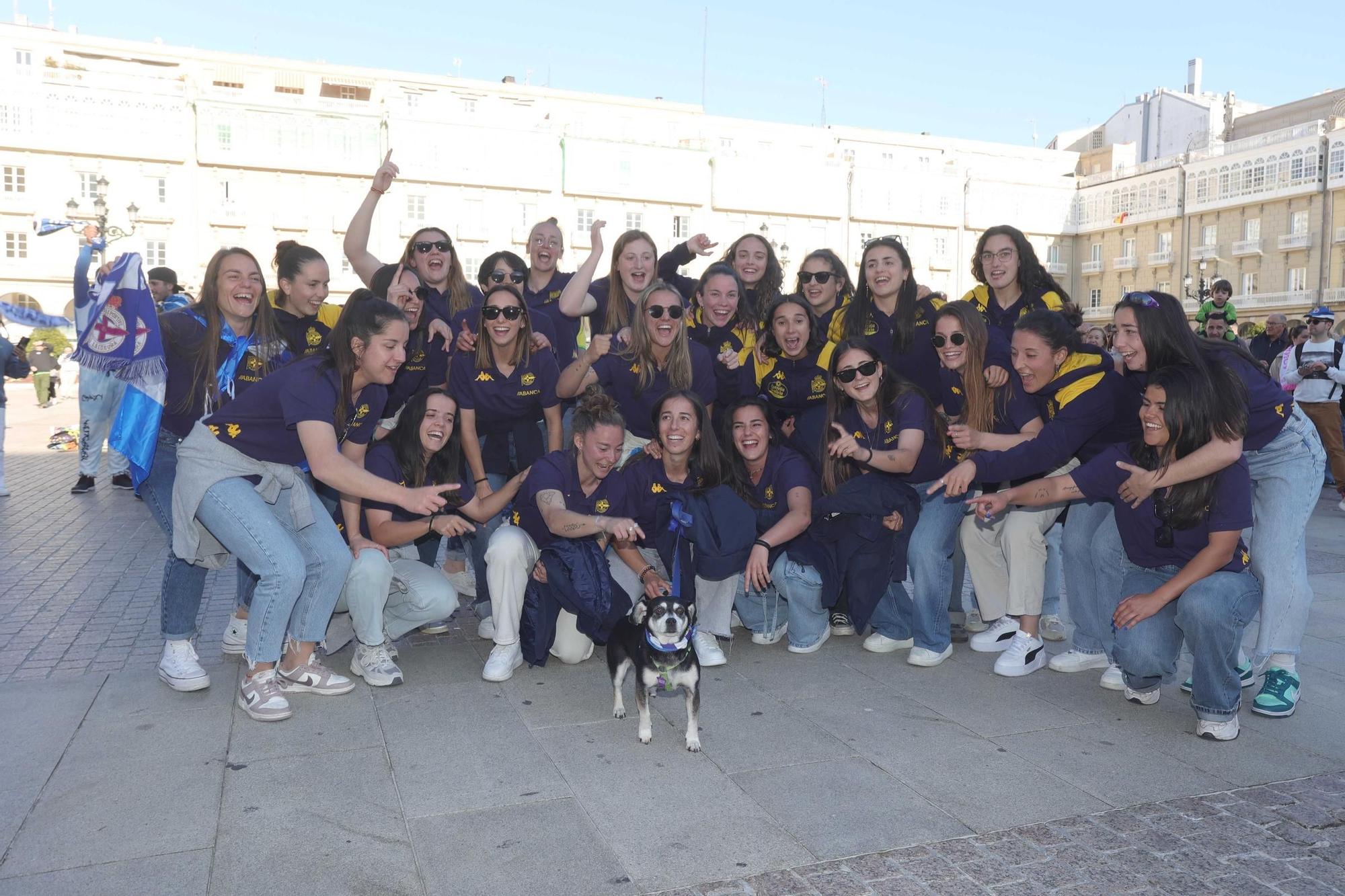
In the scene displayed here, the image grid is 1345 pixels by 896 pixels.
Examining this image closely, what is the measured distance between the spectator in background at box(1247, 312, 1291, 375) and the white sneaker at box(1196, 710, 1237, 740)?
10.4 meters

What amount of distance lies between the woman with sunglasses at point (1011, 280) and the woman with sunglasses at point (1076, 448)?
941 millimetres

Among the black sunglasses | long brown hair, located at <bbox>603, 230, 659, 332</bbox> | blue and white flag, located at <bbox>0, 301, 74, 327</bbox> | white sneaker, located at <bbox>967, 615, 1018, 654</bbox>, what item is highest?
long brown hair, located at <bbox>603, 230, 659, 332</bbox>

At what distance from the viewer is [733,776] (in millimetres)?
3984

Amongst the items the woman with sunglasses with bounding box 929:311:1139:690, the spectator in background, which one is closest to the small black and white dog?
the woman with sunglasses with bounding box 929:311:1139:690

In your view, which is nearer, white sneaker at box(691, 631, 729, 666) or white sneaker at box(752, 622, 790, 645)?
white sneaker at box(691, 631, 729, 666)

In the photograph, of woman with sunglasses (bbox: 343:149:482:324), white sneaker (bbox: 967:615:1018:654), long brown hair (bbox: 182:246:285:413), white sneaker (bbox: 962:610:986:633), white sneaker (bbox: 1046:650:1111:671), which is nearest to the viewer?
long brown hair (bbox: 182:246:285:413)

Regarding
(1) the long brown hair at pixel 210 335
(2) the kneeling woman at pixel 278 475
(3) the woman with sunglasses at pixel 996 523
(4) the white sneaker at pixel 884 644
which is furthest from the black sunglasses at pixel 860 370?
(1) the long brown hair at pixel 210 335

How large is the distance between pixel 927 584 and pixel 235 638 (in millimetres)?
3919

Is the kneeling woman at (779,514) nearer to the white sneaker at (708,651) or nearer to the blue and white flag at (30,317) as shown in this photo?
the white sneaker at (708,651)

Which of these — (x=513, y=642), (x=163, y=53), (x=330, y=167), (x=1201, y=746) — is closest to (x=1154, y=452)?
(x=1201, y=746)

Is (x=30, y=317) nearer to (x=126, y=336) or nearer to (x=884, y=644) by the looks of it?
(x=126, y=336)

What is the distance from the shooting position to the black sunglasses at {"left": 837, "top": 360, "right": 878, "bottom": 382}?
18.0 feet

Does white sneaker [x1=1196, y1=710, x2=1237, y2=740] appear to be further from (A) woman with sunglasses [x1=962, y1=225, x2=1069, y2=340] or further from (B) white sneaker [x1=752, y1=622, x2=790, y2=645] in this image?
(A) woman with sunglasses [x1=962, y1=225, x2=1069, y2=340]

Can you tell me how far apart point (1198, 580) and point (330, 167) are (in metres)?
52.0
